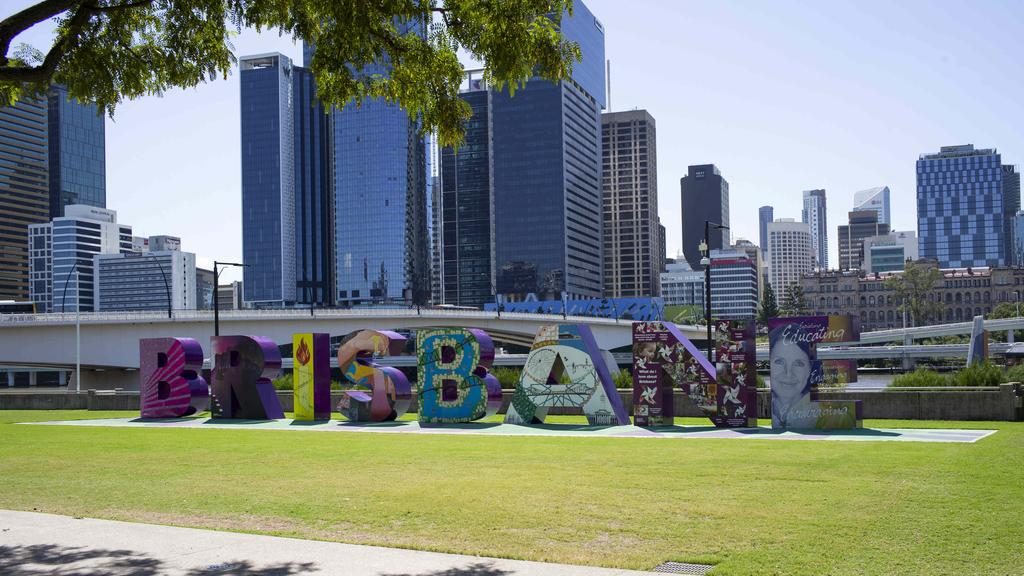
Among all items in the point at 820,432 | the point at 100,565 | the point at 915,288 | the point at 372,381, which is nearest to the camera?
the point at 100,565

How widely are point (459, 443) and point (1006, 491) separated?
13.7 metres

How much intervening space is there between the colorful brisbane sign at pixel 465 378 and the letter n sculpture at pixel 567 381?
0.03m

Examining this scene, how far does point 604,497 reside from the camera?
14.4 meters

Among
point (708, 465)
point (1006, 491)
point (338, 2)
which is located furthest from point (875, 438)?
point (338, 2)

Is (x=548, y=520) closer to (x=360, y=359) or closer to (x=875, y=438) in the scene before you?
(x=875, y=438)

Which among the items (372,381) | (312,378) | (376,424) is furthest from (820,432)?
(312,378)

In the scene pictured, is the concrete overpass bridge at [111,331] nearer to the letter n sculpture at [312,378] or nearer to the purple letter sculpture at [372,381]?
the letter n sculpture at [312,378]

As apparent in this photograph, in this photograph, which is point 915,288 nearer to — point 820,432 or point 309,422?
point 309,422

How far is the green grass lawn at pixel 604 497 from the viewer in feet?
34.7

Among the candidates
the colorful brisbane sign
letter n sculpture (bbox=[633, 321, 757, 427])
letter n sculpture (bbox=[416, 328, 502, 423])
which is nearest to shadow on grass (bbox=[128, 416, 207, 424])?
the colorful brisbane sign

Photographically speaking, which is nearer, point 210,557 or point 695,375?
point 210,557

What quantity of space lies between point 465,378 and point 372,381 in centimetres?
440

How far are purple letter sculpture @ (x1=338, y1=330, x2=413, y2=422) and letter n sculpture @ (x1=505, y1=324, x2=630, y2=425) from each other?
5.06 meters

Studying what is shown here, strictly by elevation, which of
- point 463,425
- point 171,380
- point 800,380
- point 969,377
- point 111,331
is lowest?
point 463,425
